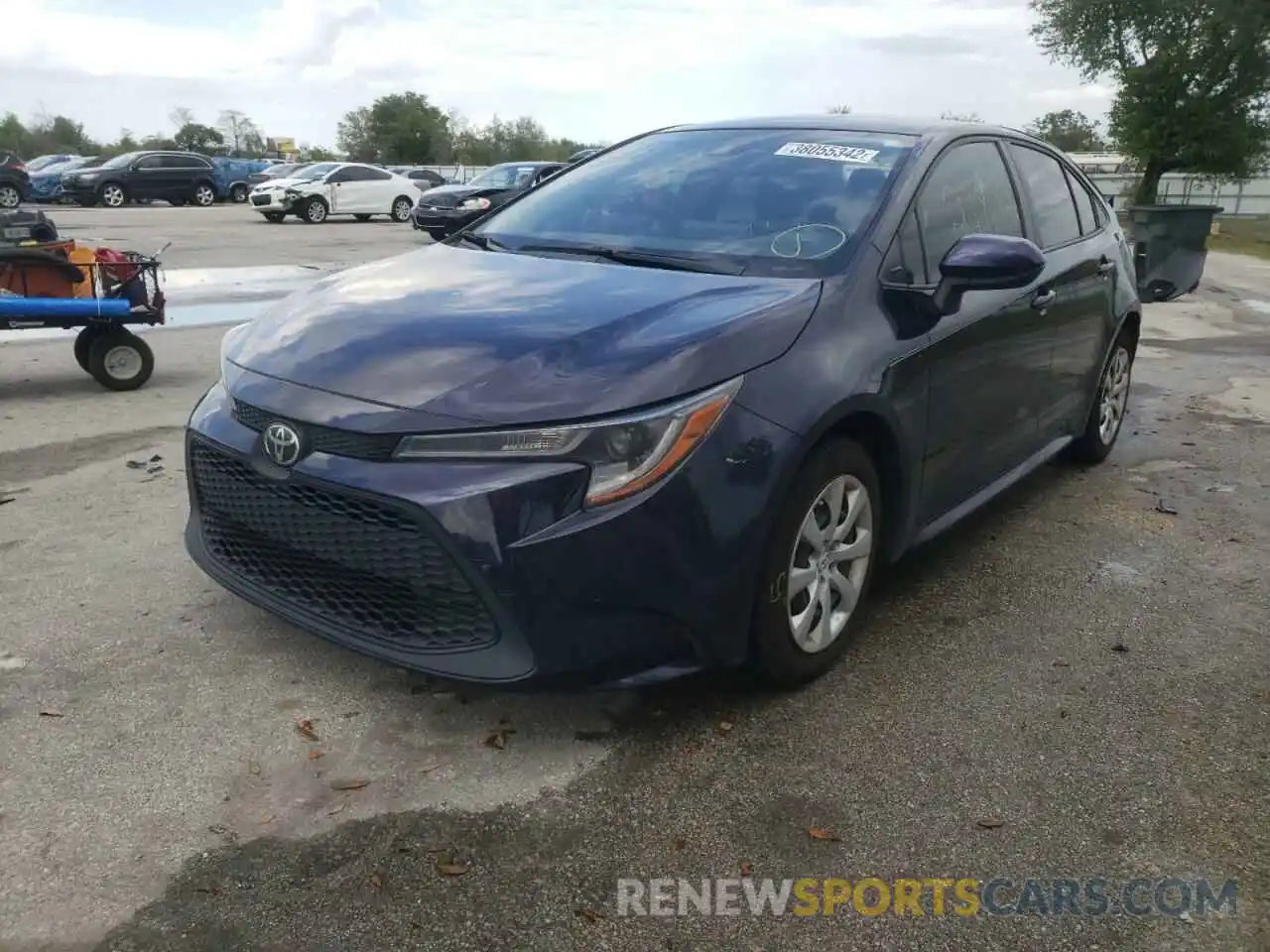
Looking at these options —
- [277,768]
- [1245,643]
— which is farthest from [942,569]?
[277,768]

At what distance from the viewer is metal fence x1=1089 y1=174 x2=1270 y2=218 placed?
1415 inches

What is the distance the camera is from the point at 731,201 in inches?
145

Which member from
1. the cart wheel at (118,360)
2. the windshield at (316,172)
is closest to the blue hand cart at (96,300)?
the cart wheel at (118,360)

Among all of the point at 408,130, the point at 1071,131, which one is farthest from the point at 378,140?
the point at 1071,131

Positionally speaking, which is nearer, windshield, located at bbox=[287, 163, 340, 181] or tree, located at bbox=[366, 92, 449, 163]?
windshield, located at bbox=[287, 163, 340, 181]

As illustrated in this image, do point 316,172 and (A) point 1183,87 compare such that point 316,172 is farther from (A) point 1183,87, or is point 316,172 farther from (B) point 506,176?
(A) point 1183,87

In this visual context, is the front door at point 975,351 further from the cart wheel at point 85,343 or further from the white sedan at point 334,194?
the white sedan at point 334,194

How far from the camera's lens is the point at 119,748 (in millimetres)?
2797

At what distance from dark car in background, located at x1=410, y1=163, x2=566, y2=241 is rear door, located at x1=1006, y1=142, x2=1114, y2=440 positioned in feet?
47.4

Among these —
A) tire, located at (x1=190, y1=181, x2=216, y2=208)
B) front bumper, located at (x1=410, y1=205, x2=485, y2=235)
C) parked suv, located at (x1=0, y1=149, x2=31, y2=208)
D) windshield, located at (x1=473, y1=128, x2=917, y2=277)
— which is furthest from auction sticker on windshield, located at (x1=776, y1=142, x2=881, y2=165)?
tire, located at (x1=190, y1=181, x2=216, y2=208)

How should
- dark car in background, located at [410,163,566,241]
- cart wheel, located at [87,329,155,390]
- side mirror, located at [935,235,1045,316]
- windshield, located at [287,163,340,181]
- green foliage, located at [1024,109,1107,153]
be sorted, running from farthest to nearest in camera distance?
green foliage, located at [1024,109,1107,153] → windshield, located at [287,163,340,181] → dark car in background, located at [410,163,566,241] → cart wheel, located at [87,329,155,390] → side mirror, located at [935,235,1045,316]

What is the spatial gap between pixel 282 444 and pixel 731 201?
1.76 m

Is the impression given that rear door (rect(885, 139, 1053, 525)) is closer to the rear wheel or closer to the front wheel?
the front wheel

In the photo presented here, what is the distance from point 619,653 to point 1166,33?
118 ft
